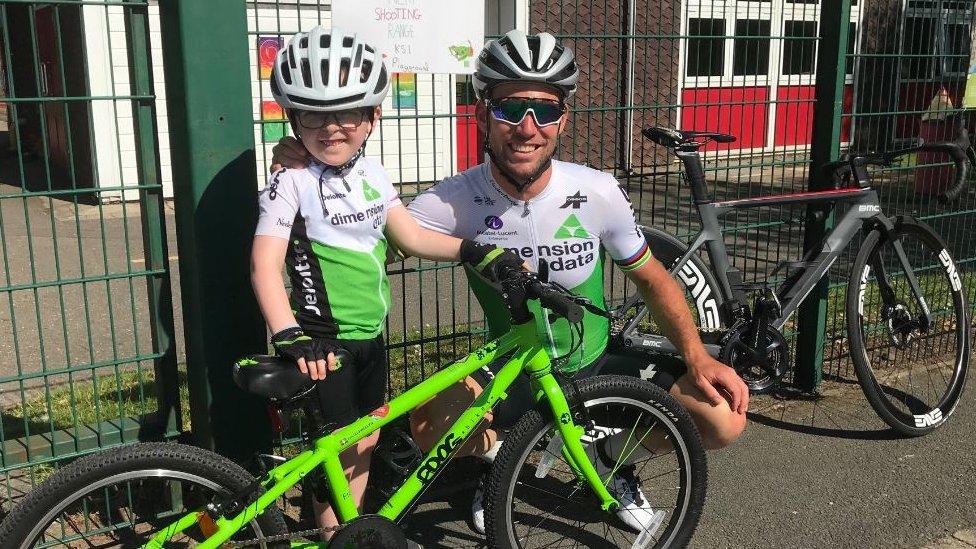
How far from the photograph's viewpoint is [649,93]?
4441 millimetres

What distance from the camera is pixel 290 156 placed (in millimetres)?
2857

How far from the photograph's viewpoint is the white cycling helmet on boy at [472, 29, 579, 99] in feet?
9.80

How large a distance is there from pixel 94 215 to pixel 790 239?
3.45 metres

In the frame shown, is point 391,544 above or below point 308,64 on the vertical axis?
below

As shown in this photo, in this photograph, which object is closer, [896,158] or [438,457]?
[438,457]

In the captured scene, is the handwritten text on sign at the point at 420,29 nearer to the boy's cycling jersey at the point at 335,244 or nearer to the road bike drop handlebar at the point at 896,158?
the boy's cycling jersey at the point at 335,244

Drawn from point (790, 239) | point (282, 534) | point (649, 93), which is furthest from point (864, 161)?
point (282, 534)

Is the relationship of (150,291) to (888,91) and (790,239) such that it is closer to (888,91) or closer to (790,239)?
(790,239)

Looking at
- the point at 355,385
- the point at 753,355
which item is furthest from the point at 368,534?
the point at 753,355

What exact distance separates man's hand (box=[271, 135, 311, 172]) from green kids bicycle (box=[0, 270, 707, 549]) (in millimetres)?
671

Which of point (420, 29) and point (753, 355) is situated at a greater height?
point (420, 29)

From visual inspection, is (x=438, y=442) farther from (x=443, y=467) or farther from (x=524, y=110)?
(x=524, y=110)

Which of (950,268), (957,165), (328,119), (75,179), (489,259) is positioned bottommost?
(950,268)

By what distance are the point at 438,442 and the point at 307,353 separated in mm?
611
